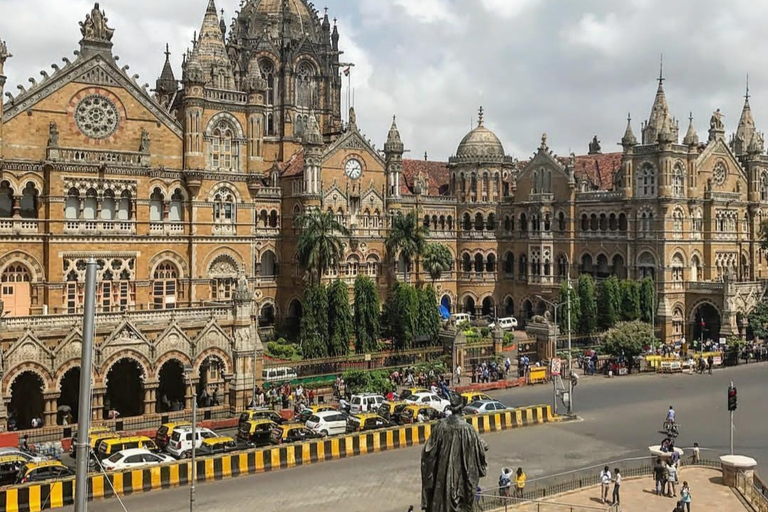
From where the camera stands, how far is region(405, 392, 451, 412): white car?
4275 centimetres

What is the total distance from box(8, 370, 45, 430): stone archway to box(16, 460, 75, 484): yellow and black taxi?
39.4ft

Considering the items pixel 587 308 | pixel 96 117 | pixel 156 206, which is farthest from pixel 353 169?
pixel 96 117

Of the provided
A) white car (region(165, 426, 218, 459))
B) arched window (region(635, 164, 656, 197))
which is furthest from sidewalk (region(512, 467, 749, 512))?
arched window (region(635, 164, 656, 197))

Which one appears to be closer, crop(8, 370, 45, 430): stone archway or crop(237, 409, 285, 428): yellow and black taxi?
crop(237, 409, 285, 428): yellow and black taxi

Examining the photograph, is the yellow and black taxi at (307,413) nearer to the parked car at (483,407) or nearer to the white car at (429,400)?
the white car at (429,400)

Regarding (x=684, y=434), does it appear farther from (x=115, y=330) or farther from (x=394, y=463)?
(x=115, y=330)

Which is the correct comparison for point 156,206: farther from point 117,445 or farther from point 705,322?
point 705,322

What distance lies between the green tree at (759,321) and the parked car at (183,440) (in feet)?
153

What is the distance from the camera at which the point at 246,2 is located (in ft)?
257

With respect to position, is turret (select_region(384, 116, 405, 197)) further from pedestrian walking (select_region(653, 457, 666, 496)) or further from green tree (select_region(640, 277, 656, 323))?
pedestrian walking (select_region(653, 457, 666, 496))

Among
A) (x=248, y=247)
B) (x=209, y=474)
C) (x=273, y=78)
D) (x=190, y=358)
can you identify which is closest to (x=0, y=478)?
(x=209, y=474)

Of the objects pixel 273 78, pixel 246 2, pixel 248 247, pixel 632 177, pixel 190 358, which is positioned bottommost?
pixel 190 358

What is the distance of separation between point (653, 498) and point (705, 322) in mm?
43622

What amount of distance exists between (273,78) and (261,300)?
22.2 meters
